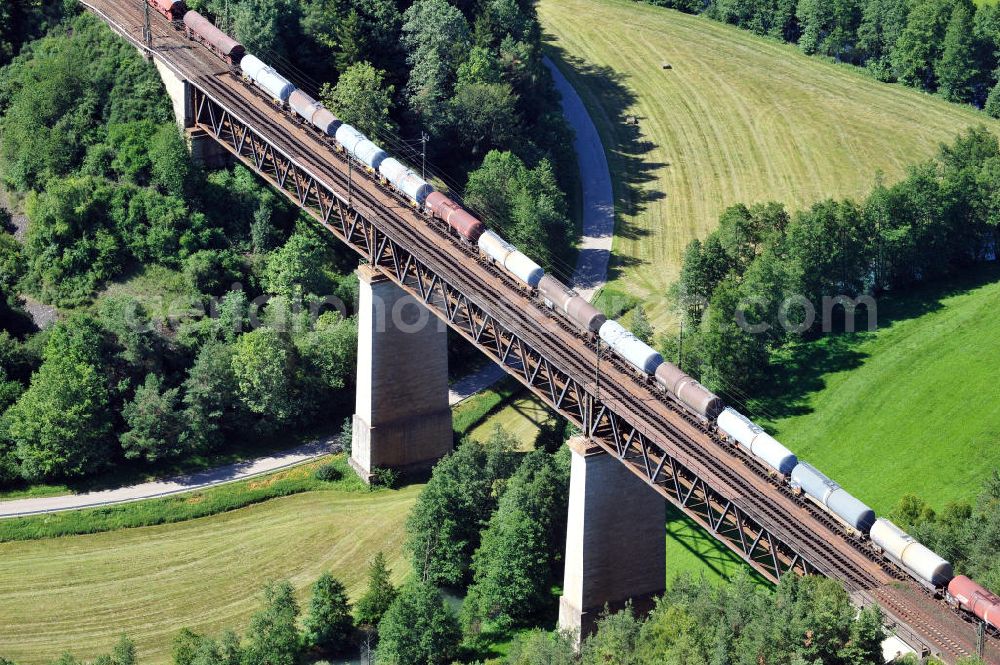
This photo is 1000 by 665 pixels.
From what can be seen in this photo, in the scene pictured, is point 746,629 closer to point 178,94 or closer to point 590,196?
point 590,196

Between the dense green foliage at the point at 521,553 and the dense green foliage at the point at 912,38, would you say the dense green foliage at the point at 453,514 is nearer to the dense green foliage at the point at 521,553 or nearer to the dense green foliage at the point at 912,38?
the dense green foliage at the point at 521,553

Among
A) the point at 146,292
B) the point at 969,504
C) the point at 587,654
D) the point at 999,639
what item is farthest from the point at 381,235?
the point at 999,639

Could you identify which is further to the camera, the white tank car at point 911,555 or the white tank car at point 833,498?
the white tank car at point 833,498

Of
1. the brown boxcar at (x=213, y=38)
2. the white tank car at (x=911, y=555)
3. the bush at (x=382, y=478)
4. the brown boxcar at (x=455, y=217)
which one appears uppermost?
the brown boxcar at (x=213, y=38)

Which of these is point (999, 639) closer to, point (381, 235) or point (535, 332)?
point (535, 332)

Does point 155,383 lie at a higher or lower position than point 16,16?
lower

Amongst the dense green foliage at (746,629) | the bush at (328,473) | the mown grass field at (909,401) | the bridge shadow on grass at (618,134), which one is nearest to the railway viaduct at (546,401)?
the bush at (328,473)

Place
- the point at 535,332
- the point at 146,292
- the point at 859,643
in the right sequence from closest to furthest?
the point at 859,643, the point at 535,332, the point at 146,292
